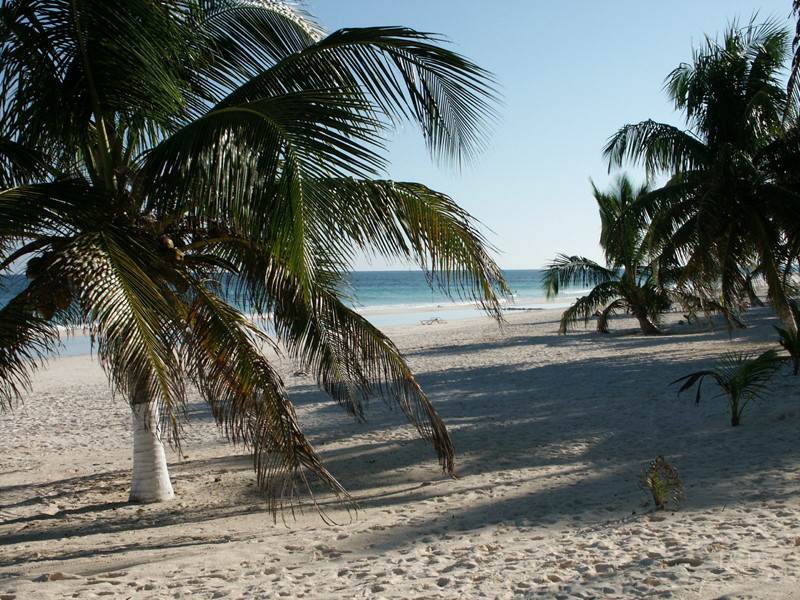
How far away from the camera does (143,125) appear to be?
4973mm

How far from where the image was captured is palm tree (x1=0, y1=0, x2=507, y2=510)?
3.48 m

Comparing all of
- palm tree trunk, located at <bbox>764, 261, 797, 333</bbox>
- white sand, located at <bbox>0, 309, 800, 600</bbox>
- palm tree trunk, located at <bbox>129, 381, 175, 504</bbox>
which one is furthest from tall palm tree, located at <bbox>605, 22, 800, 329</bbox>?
palm tree trunk, located at <bbox>129, 381, 175, 504</bbox>

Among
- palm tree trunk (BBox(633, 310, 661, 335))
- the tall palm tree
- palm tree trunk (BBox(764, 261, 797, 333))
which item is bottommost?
palm tree trunk (BBox(633, 310, 661, 335))

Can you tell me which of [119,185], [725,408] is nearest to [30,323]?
[119,185]

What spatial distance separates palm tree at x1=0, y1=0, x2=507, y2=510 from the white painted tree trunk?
0.38 ft

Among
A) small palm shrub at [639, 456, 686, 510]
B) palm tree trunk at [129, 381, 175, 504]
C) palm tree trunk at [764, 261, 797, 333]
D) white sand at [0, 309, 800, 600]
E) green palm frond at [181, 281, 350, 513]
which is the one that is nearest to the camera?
white sand at [0, 309, 800, 600]

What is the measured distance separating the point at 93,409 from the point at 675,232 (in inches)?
394

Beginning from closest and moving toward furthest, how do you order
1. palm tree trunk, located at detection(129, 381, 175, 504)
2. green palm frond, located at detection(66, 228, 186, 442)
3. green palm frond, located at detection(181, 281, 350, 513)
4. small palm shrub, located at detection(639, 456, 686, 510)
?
green palm frond, located at detection(66, 228, 186, 442)
green palm frond, located at detection(181, 281, 350, 513)
small palm shrub, located at detection(639, 456, 686, 510)
palm tree trunk, located at detection(129, 381, 175, 504)

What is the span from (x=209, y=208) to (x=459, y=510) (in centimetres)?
286

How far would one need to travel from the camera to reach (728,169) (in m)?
9.28

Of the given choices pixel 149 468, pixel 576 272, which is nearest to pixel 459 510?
pixel 149 468

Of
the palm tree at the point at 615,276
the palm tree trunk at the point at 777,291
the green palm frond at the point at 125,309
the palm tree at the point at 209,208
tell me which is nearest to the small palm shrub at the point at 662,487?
the palm tree at the point at 209,208

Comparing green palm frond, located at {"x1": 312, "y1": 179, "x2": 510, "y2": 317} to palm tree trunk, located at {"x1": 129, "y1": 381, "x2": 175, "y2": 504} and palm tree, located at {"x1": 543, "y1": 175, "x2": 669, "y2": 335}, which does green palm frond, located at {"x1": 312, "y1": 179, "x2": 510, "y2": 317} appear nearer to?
palm tree trunk, located at {"x1": 129, "y1": 381, "x2": 175, "y2": 504}

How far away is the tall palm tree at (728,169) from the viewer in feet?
29.8
